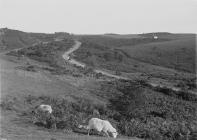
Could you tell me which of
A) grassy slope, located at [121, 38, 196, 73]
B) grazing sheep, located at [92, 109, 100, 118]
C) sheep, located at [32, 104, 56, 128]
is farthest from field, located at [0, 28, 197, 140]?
grassy slope, located at [121, 38, 196, 73]

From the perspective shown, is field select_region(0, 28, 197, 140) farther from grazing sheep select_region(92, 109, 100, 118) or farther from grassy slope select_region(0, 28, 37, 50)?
grassy slope select_region(0, 28, 37, 50)

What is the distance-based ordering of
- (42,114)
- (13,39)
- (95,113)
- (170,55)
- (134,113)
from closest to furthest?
(42,114) → (95,113) → (134,113) → (170,55) → (13,39)

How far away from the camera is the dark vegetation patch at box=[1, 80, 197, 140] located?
73.2 ft

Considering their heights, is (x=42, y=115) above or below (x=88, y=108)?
above

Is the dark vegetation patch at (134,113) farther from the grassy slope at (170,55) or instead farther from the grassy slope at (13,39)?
the grassy slope at (13,39)

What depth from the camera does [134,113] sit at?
29250 millimetres

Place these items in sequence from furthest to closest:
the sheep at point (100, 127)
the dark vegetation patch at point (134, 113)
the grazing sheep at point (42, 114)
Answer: the dark vegetation patch at point (134, 113), the grazing sheep at point (42, 114), the sheep at point (100, 127)

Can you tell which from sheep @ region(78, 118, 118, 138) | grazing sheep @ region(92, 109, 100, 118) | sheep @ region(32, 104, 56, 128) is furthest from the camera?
grazing sheep @ region(92, 109, 100, 118)

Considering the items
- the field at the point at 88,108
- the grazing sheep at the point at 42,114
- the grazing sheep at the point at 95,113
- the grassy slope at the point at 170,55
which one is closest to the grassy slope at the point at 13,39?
the grassy slope at the point at 170,55

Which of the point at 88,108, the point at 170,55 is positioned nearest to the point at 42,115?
the point at 88,108

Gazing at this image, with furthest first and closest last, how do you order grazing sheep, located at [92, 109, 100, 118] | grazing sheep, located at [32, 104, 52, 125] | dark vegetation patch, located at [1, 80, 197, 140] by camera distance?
grazing sheep, located at [92, 109, 100, 118] < dark vegetation patch, located at [1, 80, 197, 140] < grazing sheep, located at [32, 104, 52, 125]

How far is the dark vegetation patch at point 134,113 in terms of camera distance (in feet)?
73.2

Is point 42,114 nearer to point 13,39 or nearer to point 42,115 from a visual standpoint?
point 42,115

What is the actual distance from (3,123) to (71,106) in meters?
9.60
